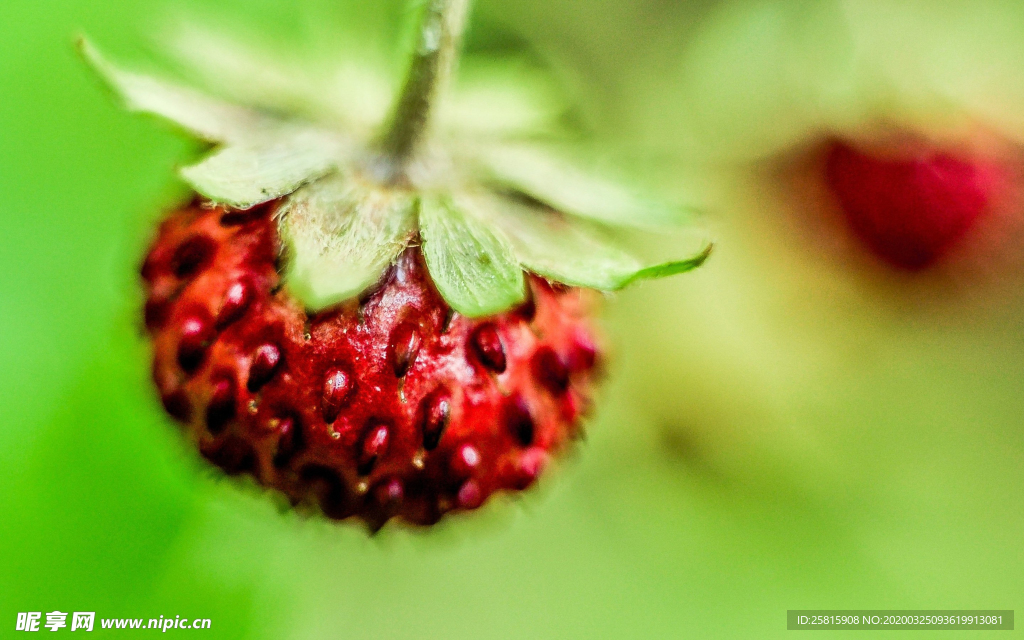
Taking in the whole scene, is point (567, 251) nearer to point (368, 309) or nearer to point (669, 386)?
point (368, 309)

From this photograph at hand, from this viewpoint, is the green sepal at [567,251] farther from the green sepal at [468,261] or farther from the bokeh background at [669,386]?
the bokeh background at [669,386]

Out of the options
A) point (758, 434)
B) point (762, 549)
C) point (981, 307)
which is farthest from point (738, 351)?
point (981, 307)

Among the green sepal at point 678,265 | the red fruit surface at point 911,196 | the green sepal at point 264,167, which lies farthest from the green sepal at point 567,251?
the red fruit surface at point 911,196

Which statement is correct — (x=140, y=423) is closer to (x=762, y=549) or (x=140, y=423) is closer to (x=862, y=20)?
(x=762, y=549)

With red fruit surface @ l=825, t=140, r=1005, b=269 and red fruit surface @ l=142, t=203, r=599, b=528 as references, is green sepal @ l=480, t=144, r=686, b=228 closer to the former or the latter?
red fruit surface @ l=142, t=203, r=599, b=528

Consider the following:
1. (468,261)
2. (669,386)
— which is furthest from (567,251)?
(669,386)

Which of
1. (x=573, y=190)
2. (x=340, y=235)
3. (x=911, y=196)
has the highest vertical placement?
(x=911, y=196)
